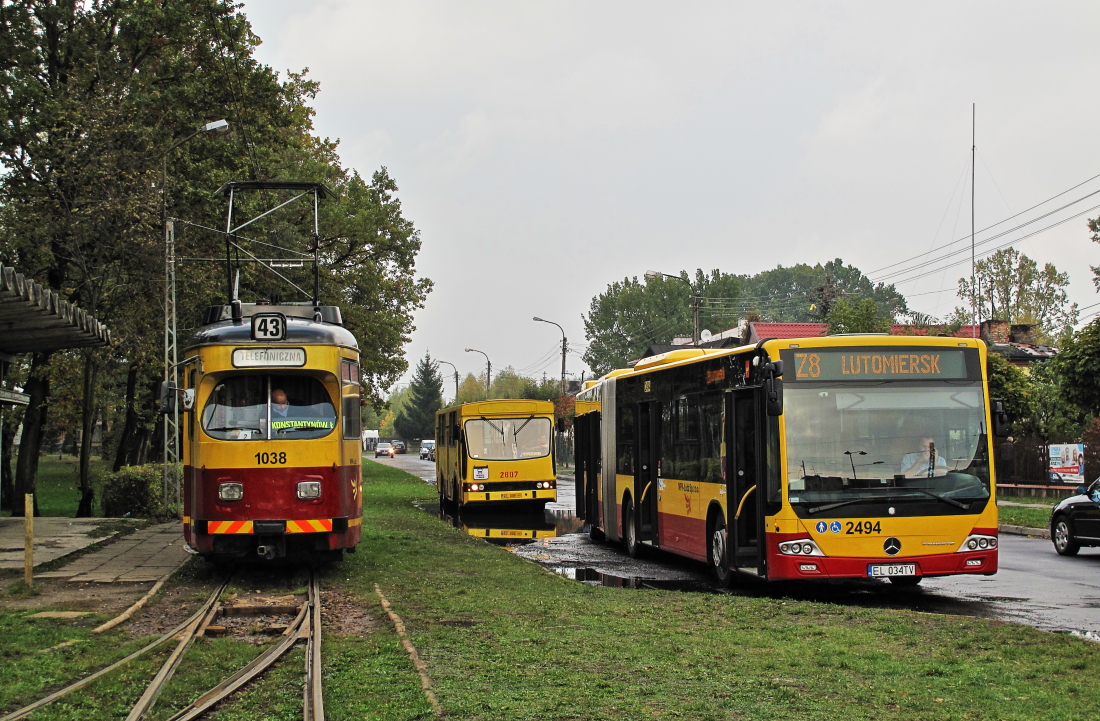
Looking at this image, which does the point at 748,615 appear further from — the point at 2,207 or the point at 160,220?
the point at 2,207

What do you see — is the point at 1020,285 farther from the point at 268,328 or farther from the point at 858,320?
the point at 268,328

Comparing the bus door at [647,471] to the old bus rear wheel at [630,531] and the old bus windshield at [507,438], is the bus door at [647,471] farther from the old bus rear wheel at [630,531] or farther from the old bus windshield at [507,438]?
the old bus windshield at [507,438]

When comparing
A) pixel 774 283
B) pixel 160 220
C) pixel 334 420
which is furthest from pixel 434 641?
pixel 774 283

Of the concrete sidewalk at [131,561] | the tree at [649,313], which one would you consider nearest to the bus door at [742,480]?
the concrete sidewalk at [131,561]

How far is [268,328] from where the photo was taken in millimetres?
14883

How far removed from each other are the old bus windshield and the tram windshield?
1622cm

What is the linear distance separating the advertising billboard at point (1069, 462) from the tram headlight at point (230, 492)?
22829mm

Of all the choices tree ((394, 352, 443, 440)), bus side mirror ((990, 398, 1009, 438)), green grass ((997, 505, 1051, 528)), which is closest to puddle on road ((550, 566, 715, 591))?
bus side mirror ((990, 398, 1009, 438))

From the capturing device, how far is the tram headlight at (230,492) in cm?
1458

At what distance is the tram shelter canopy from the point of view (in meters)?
14.7

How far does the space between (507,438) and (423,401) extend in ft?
353

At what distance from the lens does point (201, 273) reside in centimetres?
2980

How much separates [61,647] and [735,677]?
18.8 ft

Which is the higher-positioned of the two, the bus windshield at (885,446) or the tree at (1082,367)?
the tree at (1082,367)
